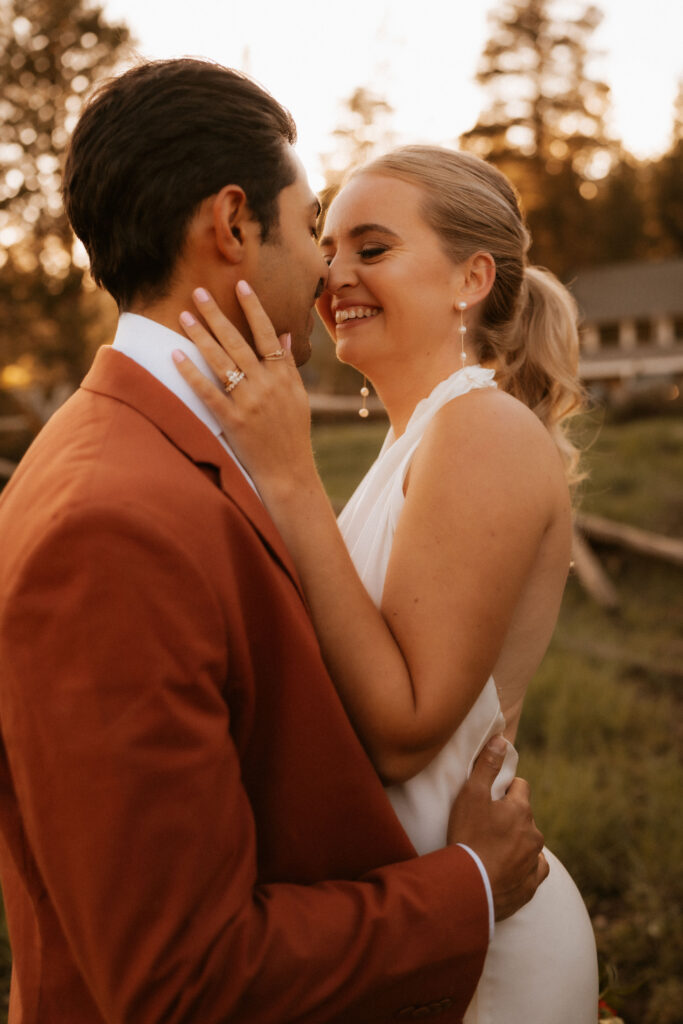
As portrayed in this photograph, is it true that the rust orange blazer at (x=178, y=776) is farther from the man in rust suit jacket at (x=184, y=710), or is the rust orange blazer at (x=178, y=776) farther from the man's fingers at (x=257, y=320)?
the man's fingers at (x=257, y=320)

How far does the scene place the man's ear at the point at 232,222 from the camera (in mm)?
1731

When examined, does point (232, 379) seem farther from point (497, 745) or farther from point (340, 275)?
point (497, 745)

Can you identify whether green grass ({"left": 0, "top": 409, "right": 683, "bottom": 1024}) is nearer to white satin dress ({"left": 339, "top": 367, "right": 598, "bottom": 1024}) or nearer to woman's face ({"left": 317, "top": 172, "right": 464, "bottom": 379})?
white satin dress ({"left": 339, "top": 367, "right": 598, "bottom": 1024})

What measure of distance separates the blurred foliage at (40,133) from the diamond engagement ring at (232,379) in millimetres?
14430

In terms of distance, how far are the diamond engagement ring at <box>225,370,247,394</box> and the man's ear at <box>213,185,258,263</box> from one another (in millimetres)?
218

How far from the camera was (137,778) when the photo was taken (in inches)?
51.3

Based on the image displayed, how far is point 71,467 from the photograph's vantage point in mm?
1459

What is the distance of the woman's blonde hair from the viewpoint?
244 centimetres

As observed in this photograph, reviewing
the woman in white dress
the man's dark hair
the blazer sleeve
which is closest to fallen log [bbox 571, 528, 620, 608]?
the woman in white dress

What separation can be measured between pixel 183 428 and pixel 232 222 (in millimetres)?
440

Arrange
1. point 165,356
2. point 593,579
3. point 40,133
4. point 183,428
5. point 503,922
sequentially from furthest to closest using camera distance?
point 40,133, point 593,579, point 503,922, point 165,356, point 183,428

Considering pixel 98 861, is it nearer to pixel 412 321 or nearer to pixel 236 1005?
pixel 236 1005

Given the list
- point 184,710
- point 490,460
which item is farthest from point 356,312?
point 184,710

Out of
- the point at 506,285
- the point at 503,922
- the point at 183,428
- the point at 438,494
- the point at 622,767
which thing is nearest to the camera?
the point at 183,428
